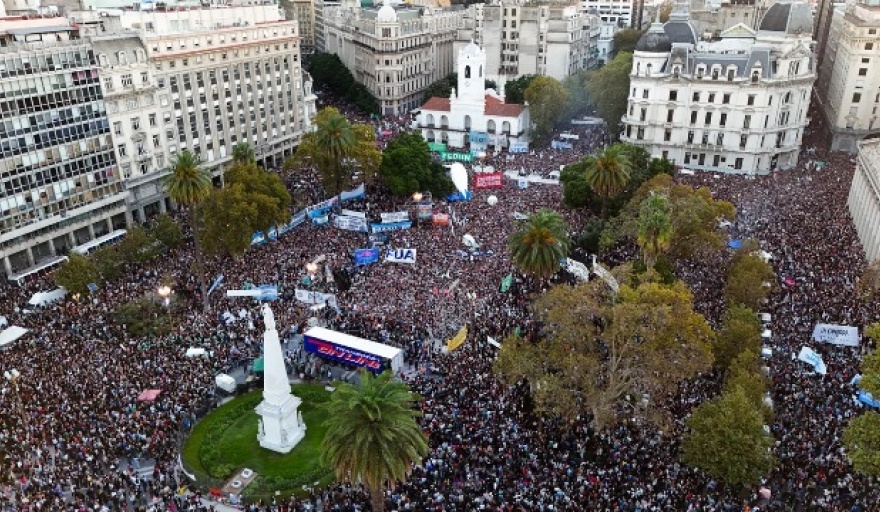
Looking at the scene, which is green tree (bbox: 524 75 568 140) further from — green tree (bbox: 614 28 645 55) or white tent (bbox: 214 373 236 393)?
white tent (bbox: 214 373 236 393)

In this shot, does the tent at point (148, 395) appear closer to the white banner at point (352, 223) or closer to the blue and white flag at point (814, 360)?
the white banner at point (352, 223)

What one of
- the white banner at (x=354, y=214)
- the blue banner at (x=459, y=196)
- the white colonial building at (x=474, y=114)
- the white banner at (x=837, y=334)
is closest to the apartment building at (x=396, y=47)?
the white colonial building at (x=474, y=114)

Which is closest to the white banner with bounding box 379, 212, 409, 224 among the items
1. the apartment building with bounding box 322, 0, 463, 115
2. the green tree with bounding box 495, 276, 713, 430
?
the green tree with bounding box 495, 276, 713, 430

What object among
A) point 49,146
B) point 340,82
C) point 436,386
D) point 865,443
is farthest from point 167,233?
point 340,82

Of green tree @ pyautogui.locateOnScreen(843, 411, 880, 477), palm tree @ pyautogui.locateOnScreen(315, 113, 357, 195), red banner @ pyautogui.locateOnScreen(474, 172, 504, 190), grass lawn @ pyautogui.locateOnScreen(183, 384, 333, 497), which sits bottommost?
grass lawn @ pyautogui.locateOnScreen(183, 384, 333, 497)

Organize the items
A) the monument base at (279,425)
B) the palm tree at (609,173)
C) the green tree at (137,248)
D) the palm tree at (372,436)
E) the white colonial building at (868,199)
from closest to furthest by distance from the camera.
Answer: the palm tree at (372,436) < the monument base at (279,425) < the green tree at (137,248) < the white colonial building at (868,199) < the palm tree at (609,173)

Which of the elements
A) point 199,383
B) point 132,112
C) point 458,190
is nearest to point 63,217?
point 132,112

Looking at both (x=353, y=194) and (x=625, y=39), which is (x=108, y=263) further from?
(x=625, y=39)
